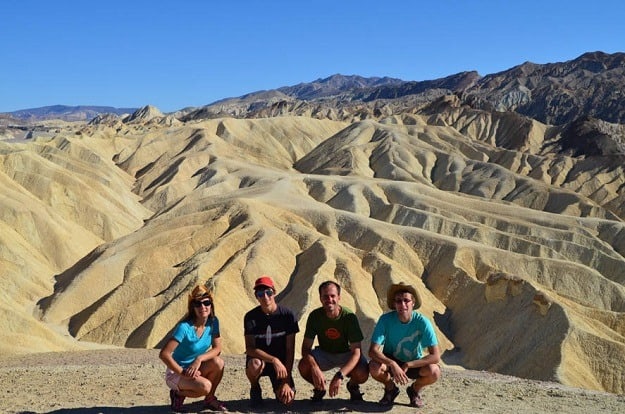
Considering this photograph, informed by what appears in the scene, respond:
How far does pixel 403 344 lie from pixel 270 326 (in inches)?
82.7

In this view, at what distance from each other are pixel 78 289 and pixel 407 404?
34679 millimetres

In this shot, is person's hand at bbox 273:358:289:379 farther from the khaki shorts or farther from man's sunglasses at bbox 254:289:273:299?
man's sunglasses at bbox 254:289:273:299

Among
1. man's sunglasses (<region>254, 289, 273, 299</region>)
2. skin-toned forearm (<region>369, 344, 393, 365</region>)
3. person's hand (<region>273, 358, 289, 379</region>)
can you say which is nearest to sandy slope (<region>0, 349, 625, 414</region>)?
person's hand (<region>273, 358, 289, 379</region>)

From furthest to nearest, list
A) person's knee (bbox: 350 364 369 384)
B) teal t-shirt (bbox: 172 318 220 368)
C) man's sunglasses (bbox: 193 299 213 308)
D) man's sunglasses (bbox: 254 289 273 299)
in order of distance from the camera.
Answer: person's knee (bbox: 350 364 369 384)
man's sunglasses (bbox: 254 289 273 299)
teal t-shirt (bbox: 172 318 220 368)
man's sunglasses (bbox: 193 299 213 308)

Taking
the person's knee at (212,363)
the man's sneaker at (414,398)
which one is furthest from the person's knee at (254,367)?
the man's sneaker at (414,398)

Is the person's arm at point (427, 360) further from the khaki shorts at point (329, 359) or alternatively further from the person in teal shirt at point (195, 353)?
the person in teal shirt at point (195, 353)

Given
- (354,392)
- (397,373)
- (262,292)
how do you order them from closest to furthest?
1. (262,292)
2. (397,373)
3. (354,392)

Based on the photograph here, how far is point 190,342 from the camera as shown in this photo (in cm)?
941

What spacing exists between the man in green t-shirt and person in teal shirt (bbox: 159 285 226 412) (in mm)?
1396

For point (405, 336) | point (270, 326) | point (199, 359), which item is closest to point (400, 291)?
point (405, 336)

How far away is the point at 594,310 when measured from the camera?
3397 cm

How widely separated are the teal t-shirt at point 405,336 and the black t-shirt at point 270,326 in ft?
4.47

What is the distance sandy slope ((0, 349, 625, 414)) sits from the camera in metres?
10.4

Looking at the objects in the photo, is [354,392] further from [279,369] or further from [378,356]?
[279,369]
